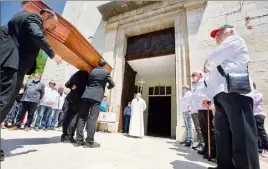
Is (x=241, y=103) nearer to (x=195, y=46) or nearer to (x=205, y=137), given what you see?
(x=205, y=137)

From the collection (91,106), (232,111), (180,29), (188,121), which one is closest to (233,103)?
(232,111)

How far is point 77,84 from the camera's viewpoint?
2943 mm

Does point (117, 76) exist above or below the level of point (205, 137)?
above

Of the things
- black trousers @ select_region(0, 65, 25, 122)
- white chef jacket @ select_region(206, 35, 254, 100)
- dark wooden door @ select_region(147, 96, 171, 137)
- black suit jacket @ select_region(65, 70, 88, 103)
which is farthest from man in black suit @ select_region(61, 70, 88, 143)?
dark wooden door @ select_region(147, 96, 171, 137)

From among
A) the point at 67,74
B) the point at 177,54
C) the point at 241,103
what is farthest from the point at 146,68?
the point at 241,103

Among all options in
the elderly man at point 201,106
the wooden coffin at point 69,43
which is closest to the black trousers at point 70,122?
the wooden coffin at point 69,43

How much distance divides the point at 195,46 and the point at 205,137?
348 centimetres

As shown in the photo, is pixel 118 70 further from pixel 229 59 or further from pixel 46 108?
pixel 229 59

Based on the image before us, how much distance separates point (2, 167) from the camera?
1.24m

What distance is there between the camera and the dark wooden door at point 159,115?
30.8 feet

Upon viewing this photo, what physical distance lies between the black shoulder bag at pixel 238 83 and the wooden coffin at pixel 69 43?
8.53 feet

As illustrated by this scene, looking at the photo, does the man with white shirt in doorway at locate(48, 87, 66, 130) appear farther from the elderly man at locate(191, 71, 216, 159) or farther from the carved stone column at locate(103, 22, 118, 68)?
the elderly man at locate(191, 71, 216, 159)

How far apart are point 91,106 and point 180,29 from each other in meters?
4.69

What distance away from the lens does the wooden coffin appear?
2410mm
